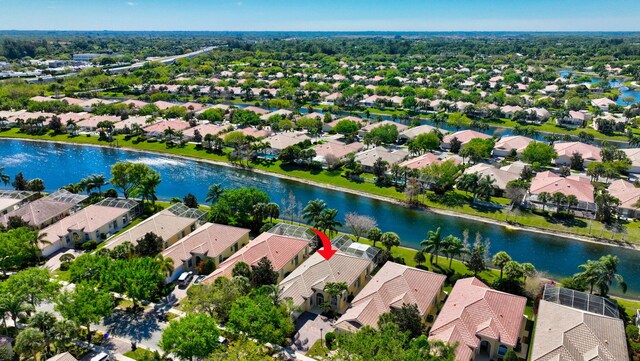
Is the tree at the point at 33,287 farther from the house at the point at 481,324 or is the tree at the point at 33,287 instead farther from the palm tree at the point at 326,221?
the house at the point at 481,324

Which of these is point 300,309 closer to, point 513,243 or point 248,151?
point 513,243

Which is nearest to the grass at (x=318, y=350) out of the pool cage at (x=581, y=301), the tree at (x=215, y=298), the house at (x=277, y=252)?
the tree at (x=215, y=298)

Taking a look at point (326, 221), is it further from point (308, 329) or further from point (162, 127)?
point (162, 127)

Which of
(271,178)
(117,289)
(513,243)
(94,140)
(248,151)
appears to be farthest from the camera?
(94,140)

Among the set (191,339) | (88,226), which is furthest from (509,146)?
(191,339)

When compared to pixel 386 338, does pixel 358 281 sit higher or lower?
lower

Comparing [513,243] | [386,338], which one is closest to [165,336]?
[386,338]

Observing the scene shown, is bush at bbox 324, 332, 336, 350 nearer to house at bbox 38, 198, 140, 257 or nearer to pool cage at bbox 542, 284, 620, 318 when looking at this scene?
pool cage at bbox 542, 284, 620, 318

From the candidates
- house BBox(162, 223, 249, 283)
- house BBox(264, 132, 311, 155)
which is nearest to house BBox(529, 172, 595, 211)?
house BBox(162, 223, 249, 283)
